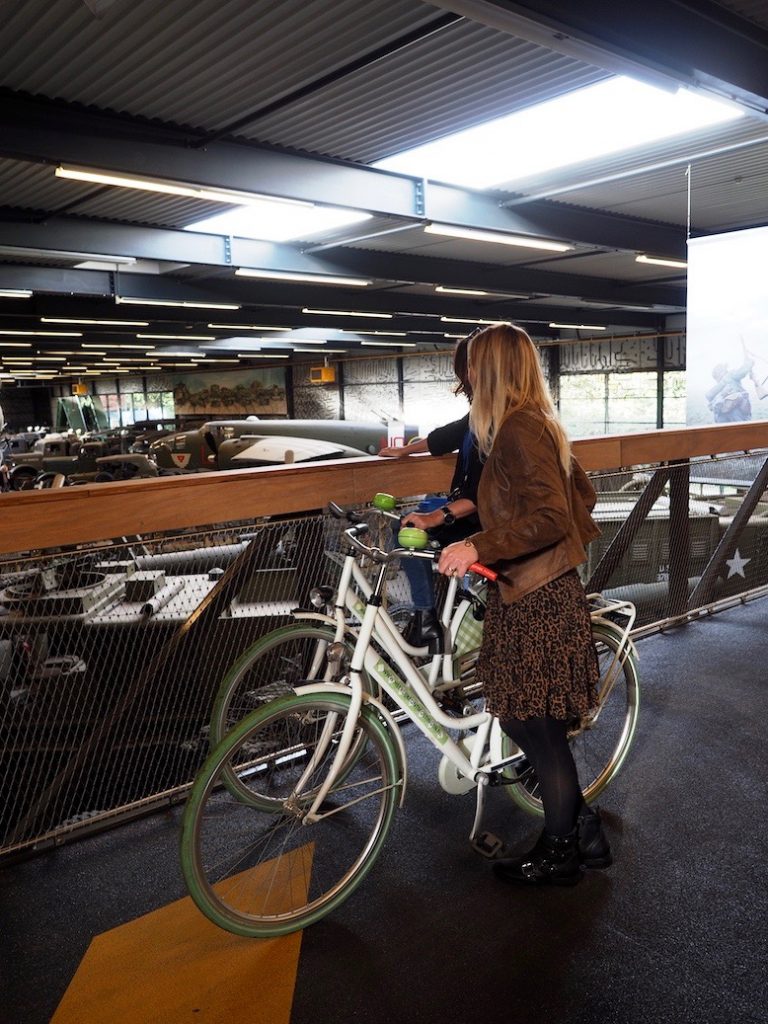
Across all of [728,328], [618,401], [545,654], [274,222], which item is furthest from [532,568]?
[618,401]

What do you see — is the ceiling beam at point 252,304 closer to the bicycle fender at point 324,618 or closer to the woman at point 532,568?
the bicycle fender at point 324,618

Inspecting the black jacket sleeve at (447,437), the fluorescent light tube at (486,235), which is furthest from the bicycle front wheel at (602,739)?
the fluorescent light tube at (486,235)

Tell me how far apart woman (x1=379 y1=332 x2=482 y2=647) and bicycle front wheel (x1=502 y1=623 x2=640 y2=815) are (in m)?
0.48

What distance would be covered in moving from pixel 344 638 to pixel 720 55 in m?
3.88

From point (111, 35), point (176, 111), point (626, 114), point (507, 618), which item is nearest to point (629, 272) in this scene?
point (626, 114)

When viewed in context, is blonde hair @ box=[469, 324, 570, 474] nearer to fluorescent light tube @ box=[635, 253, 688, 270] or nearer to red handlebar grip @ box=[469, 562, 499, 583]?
red handlebar grip @ box=[469, 562, 499, 583]

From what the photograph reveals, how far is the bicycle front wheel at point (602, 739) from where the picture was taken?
2.94m

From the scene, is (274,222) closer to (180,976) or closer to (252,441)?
(252,441)

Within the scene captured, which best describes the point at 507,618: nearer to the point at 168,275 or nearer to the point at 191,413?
the point at 168,275

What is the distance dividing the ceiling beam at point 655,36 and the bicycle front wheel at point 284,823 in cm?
285

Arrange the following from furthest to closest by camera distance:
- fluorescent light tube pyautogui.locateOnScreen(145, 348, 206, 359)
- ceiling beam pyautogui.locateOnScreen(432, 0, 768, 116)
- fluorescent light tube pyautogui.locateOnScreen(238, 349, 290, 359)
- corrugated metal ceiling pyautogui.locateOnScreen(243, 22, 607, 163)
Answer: fluorescent light tube pyautogui.locateOnScreen(238, 349, 290, 359)
fluorescent light tube pyautogui.locateOnScreen(145, 348, 206, 359)
corrugated metal ceiling pyautogui.locateOnScreen(243, 22, 607, 163)
ceiling beam pyautogui.locateOnScreen(432, 0, 768, 116)

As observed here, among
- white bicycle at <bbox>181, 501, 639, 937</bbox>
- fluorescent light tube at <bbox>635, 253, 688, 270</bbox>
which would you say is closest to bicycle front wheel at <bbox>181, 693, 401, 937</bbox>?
white bicycle at <bbox>181, 501, 639, 937</bbox>

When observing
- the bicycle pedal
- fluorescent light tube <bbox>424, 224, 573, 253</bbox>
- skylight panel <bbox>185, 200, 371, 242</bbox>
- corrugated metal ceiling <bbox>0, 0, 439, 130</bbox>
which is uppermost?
corrugated metal ceiling <bbox>0, 0, 439, 130</bbox>

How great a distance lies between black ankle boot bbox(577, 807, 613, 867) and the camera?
2713 mm
